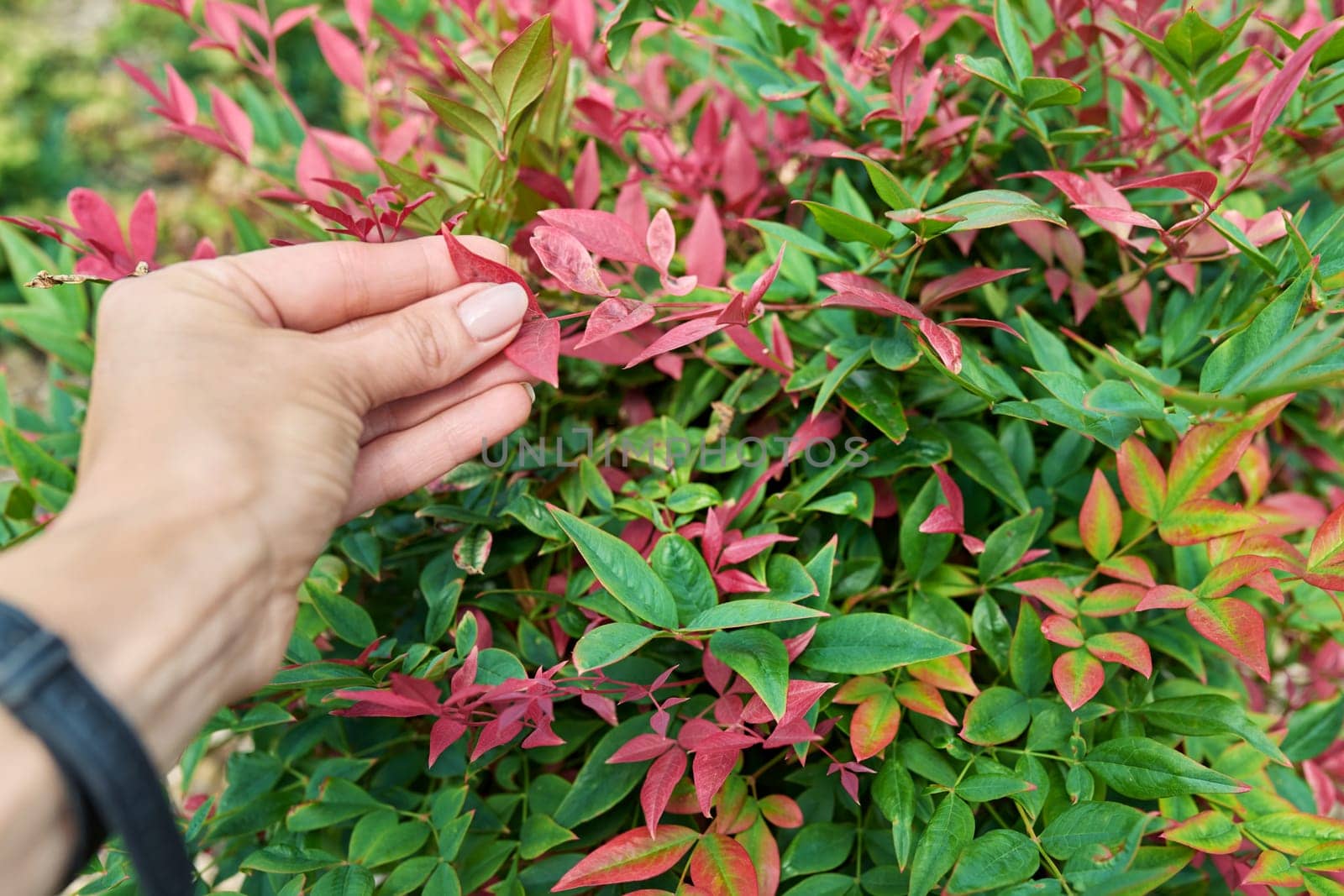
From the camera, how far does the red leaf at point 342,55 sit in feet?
3.13

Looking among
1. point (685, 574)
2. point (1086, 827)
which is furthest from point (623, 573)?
point (1086, 827)

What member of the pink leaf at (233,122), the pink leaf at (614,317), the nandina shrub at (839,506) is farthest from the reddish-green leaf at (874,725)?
the pink leaf at (233,122)

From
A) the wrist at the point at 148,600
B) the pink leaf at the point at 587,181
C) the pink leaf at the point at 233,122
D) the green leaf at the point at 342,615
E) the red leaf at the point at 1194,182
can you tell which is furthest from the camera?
the pink leaf at the point at 233,122

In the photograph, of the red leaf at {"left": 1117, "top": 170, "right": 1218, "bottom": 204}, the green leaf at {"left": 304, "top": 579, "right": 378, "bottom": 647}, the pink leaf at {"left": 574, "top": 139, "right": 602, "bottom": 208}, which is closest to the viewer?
the red leaf at {"left": 1117, "top": 170, "right": 1218, "bottom": 204}

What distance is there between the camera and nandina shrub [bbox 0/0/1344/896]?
1.94ft

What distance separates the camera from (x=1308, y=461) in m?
1.05

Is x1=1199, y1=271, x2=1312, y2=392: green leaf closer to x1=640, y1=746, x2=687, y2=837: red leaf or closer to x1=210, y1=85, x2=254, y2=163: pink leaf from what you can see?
x1=640, y1=746, x2=687, y2=837: red leaf

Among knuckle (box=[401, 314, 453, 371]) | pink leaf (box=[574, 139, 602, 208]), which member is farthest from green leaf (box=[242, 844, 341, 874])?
pink leaf (box=[574, 139, 602, 208])

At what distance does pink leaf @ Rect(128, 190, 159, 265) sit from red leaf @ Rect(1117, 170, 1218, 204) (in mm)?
814

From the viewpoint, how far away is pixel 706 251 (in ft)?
2.52

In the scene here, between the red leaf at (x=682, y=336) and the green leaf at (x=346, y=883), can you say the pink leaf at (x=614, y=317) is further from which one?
the green leaf at (x=346, y=883)

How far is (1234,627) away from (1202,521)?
0.29ft

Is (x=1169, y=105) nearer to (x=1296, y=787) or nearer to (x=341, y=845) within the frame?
(x=1296, y=787)

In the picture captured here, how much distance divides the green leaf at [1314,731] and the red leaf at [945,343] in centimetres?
51
